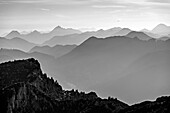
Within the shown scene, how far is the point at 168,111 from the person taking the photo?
102188 mm

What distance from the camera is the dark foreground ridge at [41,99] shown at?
133750 millimetres

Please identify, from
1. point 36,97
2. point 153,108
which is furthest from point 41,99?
point 153,108

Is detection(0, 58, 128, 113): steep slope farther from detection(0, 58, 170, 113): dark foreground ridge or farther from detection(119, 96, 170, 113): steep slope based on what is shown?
detection(119, 96, 170, 113): steep slope

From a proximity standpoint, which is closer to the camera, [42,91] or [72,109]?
[72,109]

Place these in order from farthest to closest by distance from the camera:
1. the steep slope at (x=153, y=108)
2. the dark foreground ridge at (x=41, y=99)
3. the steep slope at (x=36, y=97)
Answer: the steep slope at (x=36, y=97)
the dark foreground ridge at (x=41, y=99)
the steep slope at (x=153, y=108)

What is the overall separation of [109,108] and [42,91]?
4105 centimetres

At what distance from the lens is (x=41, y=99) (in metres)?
148

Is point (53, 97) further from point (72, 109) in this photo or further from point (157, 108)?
point (157, 108)

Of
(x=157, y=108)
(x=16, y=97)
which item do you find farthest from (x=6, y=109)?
(x=157, y=108)

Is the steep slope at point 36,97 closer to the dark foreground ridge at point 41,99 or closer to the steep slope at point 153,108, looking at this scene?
the dark foreground ridge at point 41,99

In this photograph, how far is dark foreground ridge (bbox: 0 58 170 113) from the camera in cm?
13375

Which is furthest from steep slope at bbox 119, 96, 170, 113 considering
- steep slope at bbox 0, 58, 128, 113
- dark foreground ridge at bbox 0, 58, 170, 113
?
steep slope at bbox 0, 58, 128, 113

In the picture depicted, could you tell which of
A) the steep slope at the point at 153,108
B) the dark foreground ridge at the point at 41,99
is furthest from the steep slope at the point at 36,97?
the steep slope at the point at 153,108

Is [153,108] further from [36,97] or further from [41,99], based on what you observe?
[36,97]
